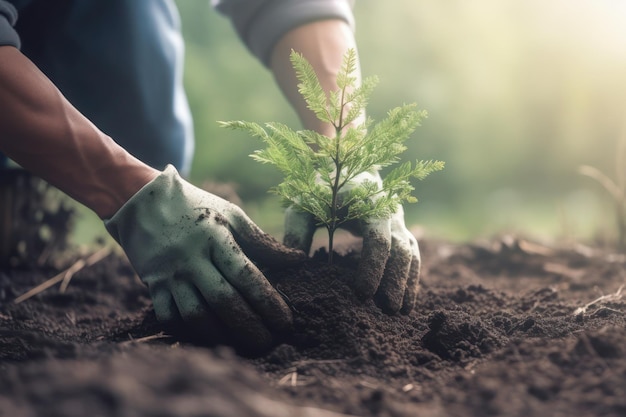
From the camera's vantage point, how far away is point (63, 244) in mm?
3336

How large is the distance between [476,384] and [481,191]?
4804 mm

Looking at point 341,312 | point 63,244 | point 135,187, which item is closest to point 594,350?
point 341,312

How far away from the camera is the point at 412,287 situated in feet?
6.42

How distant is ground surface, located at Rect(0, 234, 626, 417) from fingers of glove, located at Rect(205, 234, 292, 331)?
0.06m

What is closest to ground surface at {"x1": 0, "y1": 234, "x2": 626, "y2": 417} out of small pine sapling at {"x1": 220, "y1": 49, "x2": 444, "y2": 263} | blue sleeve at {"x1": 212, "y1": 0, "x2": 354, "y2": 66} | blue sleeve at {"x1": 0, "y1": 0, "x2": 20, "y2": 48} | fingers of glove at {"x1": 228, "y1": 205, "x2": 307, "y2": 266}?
fingers of glove at {"x1": 228, "y1": 205, "x2": 307, "y2": 266}

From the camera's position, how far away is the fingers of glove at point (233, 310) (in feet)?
5.48

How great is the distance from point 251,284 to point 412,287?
1.89 ft

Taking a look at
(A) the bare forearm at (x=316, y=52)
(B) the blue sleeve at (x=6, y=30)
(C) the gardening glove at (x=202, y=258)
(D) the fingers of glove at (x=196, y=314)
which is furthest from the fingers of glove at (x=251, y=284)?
(B) the blue sleeve at (x=6, y=30)

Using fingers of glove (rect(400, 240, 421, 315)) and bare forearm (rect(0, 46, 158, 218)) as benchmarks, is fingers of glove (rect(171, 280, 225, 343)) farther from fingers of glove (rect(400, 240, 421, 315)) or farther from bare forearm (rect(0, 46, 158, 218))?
fingers of glove (rect(400, 240, 421, 315))

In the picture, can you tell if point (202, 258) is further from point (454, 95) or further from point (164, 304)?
point (454, 95)

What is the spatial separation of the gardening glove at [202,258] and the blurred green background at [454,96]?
12.6 ft

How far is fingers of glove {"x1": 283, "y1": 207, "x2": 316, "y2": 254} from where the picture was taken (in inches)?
77.4

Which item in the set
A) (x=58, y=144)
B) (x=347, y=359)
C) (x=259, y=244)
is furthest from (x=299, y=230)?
(x=58, y=144)

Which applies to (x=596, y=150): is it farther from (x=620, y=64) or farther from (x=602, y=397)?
(x=602, y=397)
